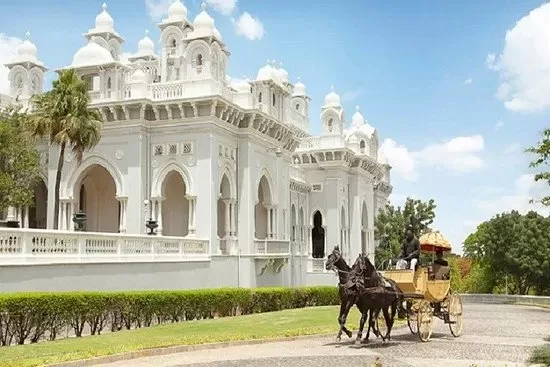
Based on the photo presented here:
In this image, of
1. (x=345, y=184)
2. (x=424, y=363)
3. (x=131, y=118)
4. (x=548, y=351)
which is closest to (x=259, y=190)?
(x=131, y=118)

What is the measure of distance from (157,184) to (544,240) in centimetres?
2875

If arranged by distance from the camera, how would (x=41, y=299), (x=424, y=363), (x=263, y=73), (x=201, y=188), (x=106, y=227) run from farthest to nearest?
(x=263, y=73) < (x=106, y=227) < (x=201, y=188) < (x=41, y=299) < (x=424, y=363)

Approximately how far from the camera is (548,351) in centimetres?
690

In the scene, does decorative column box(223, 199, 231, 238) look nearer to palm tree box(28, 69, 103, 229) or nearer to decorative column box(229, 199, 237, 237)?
decorative column box(229, 199, 237, 237)

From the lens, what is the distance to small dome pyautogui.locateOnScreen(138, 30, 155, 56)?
43688mm

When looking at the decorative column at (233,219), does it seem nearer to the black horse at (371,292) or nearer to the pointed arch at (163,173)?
the pointed arch at (163,173)

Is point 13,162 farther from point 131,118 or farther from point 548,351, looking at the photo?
point 548,351

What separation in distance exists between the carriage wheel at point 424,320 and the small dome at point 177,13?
24884mm

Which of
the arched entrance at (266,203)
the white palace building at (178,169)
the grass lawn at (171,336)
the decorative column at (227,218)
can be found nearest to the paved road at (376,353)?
the grass lawn at (171,336)

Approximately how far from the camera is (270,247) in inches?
1401

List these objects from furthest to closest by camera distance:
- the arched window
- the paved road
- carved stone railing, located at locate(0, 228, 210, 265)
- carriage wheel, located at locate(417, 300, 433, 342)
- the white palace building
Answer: the arched window → the white palace building → carved stone railing, located at locate(0, 228, 210, 265) → carriage wheel, located at locate(417, 300, 433, 342) → the paved road

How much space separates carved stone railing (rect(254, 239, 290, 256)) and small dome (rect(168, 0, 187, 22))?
1214 centimetres


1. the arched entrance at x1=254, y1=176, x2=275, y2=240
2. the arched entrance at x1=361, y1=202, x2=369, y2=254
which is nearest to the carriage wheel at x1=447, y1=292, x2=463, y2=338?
the arched entrance at x1=254, y1=176, x2=275, y2=240

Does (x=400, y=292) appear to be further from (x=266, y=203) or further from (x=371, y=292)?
(x=266, y=203)
